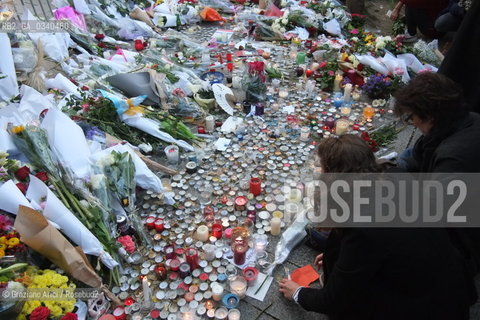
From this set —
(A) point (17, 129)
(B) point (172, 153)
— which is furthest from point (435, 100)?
(A) point (17, 129)

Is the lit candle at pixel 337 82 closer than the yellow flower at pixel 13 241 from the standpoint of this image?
No

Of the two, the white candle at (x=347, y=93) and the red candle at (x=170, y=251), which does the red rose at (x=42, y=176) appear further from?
the white candle at (x=347, y=93)

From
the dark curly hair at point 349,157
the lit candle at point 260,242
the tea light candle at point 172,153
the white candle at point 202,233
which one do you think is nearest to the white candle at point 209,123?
the tea light candle at point 172,153

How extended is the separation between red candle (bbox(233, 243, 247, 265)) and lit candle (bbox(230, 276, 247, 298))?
7.0 inches

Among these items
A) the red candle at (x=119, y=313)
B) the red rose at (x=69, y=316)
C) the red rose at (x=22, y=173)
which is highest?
the red rose at (x=22, y=173)

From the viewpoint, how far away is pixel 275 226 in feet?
11.1

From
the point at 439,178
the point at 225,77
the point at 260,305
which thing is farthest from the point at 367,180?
the point at 225,77

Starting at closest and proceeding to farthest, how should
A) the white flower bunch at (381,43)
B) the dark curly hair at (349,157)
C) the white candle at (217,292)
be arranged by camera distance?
the dark curly hair at (349,157) < the white candle at (217,292) < the white flower bunch at (381,43)

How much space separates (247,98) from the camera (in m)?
5.19

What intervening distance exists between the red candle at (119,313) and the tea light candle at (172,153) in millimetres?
1780

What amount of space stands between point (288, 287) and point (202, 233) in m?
0.91

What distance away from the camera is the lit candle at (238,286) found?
288 cm

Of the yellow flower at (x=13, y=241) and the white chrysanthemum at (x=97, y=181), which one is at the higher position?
the yellow flower at (x=13, y=241)

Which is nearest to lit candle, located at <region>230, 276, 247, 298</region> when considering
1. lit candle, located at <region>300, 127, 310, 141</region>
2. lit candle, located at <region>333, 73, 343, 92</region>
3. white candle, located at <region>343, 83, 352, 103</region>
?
lit candle, located at <region>300, 127, 310, 141</region>
